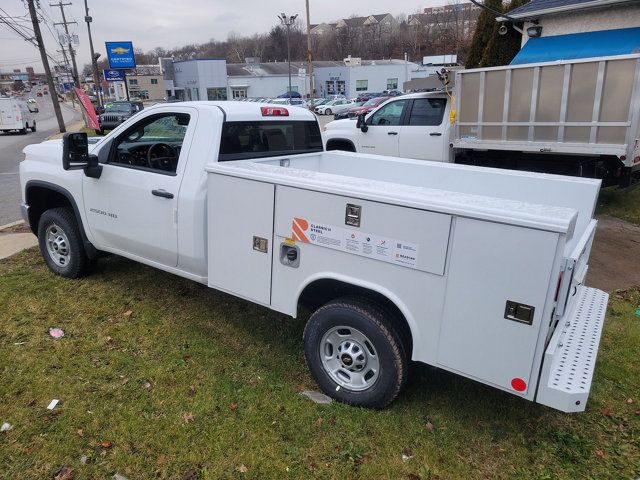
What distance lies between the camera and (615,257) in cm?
639

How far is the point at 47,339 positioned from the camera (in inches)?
167

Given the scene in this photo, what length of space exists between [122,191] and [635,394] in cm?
441

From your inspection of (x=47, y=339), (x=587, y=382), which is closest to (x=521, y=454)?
(x=587, y=382)

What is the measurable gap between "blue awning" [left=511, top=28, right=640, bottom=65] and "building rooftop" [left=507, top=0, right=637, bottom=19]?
526mm

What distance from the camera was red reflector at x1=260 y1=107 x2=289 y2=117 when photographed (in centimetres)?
452

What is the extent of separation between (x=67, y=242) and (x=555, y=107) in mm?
7012

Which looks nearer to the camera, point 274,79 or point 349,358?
point 349,358

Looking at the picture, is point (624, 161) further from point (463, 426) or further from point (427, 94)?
point (463, 426)

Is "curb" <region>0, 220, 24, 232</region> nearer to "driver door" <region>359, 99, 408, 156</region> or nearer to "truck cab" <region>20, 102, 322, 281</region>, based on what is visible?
"truck cab" <region>20, 102, 322, 281</region>

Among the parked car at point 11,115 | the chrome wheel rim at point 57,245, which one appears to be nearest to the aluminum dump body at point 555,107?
the chrome wheel rim at point 57,245

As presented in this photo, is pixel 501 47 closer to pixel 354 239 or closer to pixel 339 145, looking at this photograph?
pixel 339 145

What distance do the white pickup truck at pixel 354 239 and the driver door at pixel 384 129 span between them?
5.30 meters

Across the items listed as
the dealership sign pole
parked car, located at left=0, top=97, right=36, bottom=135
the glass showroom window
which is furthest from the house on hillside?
the glass showroom window

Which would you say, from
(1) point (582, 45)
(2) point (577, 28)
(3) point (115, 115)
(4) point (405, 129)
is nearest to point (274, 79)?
(3) point (115, 115)
